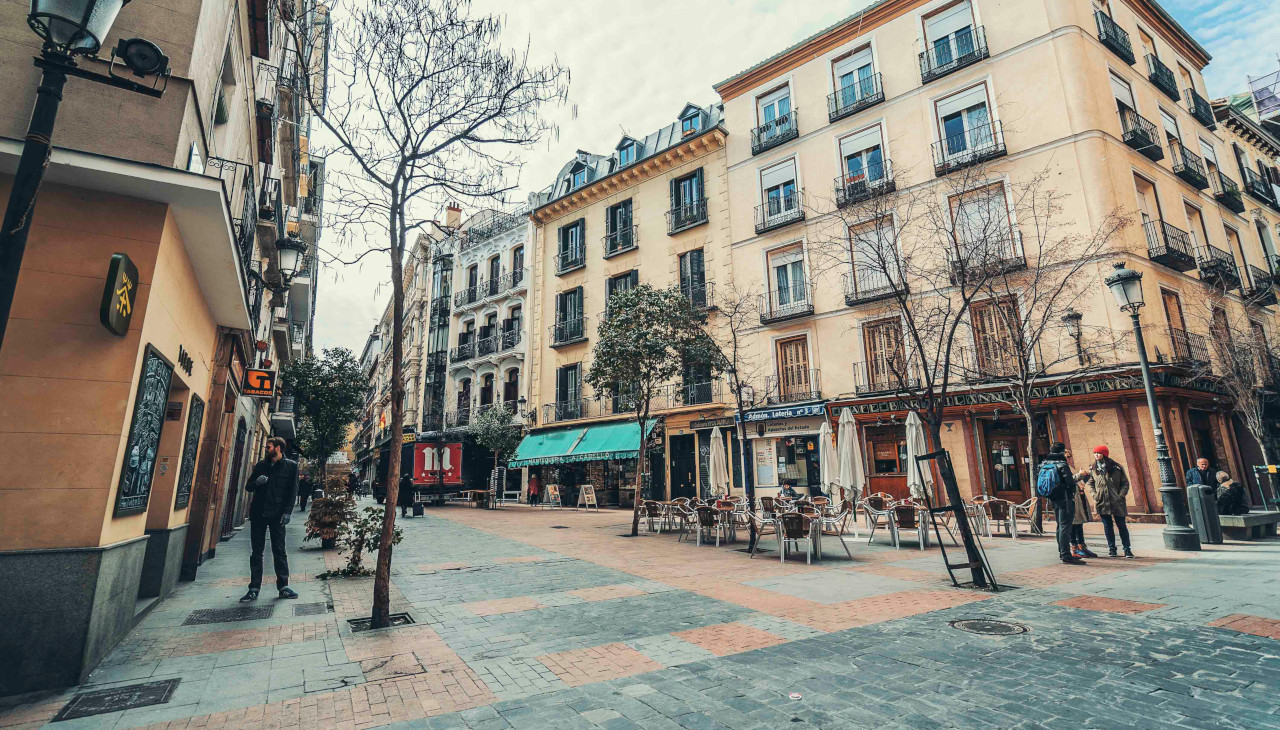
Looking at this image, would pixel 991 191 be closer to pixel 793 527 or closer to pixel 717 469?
pixel 717 469

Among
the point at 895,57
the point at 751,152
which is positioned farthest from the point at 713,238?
the point at 895,57

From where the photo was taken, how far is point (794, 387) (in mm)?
20453

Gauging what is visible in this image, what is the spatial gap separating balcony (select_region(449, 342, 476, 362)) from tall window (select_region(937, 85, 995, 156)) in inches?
1005

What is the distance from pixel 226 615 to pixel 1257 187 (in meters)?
35.5

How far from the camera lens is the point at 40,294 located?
436 centimetres

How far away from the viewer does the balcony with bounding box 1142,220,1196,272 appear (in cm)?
1596

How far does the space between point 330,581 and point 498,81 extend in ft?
23.7

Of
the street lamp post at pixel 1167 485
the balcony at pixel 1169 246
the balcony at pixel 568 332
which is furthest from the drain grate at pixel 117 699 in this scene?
the balcony at pixel 568 332

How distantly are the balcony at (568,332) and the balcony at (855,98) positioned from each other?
13885 millimetres

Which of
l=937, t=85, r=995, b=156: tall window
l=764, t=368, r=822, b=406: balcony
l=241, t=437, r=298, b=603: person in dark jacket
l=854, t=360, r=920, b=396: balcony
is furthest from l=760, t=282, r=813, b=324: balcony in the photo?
l=241, t=437, r=298, b=603: person in dark jacket

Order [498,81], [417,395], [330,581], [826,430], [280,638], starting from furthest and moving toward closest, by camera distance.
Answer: [417,395], [826,430], [330,581], [498,81], [280,638]

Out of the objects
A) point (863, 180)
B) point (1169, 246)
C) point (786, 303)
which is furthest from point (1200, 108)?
point (786, 303)

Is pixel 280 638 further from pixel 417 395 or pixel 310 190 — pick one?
pixel 417 395

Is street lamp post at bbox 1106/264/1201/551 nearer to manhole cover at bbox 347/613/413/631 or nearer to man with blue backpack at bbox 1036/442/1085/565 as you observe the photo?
man with blue backpack at bbox 1036/442/1085/565
